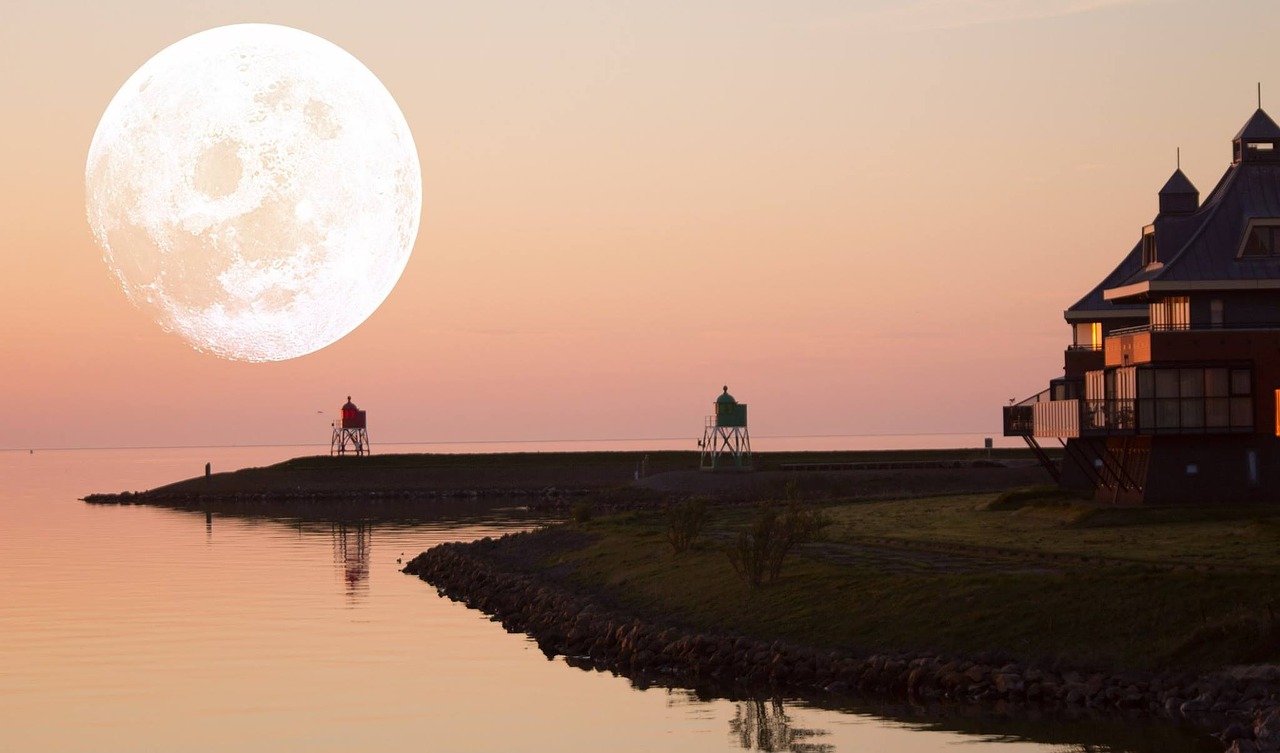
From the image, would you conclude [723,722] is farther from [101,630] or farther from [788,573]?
[101,630]

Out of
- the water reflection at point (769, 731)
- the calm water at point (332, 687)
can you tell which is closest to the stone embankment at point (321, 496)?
the calm water at point (332, 687)

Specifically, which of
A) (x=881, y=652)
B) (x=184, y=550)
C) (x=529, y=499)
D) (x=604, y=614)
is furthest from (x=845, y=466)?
(x=881, y=652)

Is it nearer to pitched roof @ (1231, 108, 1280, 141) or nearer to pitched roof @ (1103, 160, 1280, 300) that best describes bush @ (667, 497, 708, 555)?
pitched roof @ (1103, 160, 1280, 300)

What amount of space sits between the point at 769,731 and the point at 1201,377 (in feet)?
103

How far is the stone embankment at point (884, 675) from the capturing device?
1166 inches

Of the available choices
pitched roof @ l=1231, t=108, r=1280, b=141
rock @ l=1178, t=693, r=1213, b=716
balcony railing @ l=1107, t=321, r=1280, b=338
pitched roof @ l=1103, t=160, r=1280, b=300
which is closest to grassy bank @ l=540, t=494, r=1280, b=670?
rock @ l=1178, t=693, r=1213, b=716

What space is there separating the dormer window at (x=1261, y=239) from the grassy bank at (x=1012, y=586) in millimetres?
11158

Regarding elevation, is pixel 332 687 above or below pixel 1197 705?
below

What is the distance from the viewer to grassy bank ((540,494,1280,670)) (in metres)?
32.8

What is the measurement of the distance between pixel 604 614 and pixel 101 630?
1608cm

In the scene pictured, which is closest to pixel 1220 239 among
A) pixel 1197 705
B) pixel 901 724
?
pixel 1197 705

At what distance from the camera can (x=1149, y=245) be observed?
6400 centimetres

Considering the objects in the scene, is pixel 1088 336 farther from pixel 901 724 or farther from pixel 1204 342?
pixel 901 724

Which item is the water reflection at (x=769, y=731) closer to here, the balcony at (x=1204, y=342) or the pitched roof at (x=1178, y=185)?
the balcony at (x=1204, y=342)
